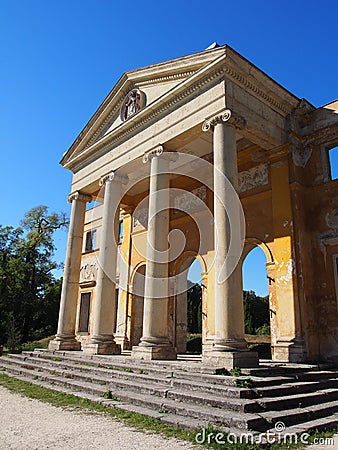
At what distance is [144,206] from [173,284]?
4.41 metres

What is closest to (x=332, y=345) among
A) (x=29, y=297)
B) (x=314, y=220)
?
(x=314, y=220)

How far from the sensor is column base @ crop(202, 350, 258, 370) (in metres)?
8.33

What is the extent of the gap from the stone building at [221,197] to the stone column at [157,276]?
33 millimetres

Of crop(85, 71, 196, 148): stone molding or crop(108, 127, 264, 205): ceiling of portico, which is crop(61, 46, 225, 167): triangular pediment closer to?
crop(85, 71, 196, 148): stone molding

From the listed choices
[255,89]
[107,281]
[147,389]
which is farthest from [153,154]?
[147,389]

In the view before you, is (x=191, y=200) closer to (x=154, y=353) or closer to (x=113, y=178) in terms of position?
(x=113, y=178)

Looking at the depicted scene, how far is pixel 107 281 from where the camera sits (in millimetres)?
14211

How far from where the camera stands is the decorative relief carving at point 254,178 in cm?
1380

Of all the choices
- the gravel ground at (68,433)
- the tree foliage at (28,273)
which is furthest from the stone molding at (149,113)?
the tree foliage at (28,273)

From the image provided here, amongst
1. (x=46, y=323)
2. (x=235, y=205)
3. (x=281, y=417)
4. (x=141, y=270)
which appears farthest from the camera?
(x=46, y=323)

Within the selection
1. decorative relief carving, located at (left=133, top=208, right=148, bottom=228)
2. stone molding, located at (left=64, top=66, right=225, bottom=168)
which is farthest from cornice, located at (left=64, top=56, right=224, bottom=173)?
decorative relief carving, located at (left=133, top=208, right=148, bottom=228)

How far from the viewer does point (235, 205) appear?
9844 mm

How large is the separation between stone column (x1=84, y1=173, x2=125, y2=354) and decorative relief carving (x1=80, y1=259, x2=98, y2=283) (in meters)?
6.76

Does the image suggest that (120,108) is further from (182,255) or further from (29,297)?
(29,297)
